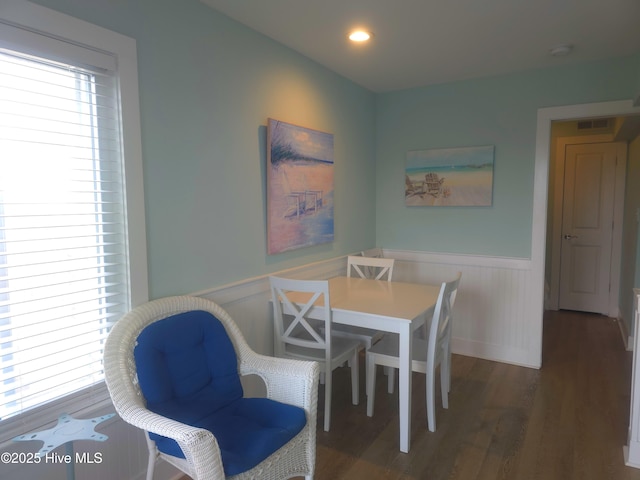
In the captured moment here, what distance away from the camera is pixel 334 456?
2.31 metres

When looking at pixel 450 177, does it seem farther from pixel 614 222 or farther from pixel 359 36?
pixel 614 222

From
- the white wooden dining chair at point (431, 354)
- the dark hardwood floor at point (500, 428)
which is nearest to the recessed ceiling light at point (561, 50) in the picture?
the white wooden dining chair at point (431, 354)

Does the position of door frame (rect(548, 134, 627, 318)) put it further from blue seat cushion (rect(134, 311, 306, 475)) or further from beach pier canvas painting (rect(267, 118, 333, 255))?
blue seat cushion (rect(134, 311, 306, 475))

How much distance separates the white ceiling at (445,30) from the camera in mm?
2244

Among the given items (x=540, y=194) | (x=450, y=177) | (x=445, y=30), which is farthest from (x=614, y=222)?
(x=445, y=30)

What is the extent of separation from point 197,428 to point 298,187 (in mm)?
1833

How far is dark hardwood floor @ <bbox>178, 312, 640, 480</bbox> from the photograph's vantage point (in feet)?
7.18

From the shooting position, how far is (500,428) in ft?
8.43

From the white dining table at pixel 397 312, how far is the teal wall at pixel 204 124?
55 cm

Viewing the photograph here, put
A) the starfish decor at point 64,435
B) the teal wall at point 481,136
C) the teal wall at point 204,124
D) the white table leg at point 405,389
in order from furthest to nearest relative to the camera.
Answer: the teal wall at point 481,136, the white table leg at point 405,389, the teal wall at point 204,124, the starfish decor at point 64,435

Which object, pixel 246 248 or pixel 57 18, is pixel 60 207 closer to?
pixel 57 18

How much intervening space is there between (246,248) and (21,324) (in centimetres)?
125

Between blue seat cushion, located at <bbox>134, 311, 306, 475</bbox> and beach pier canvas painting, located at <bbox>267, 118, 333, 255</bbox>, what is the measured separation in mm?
890

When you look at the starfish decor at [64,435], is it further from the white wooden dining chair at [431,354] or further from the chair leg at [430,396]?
the chair leg at [430,396]
